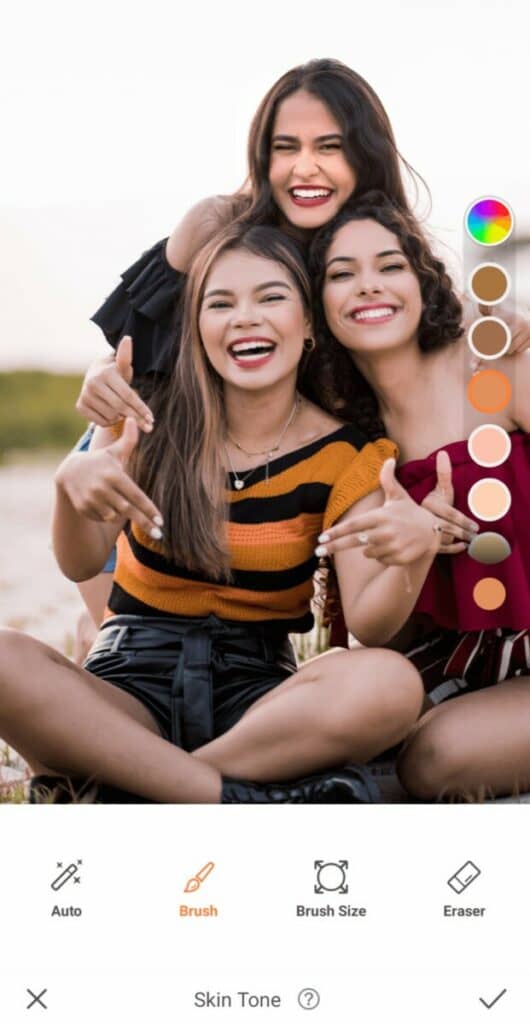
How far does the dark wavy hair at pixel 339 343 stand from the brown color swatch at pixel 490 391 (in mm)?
A: 48

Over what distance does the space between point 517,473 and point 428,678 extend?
0.69 feet

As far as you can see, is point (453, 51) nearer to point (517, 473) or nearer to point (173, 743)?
point (517, 473)

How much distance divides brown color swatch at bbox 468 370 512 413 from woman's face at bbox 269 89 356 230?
0.16 m

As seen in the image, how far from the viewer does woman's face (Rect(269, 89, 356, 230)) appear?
102cm

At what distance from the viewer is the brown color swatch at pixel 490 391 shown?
1003 mm

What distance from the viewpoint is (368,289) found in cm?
105

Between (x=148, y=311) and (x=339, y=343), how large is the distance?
14 cm
